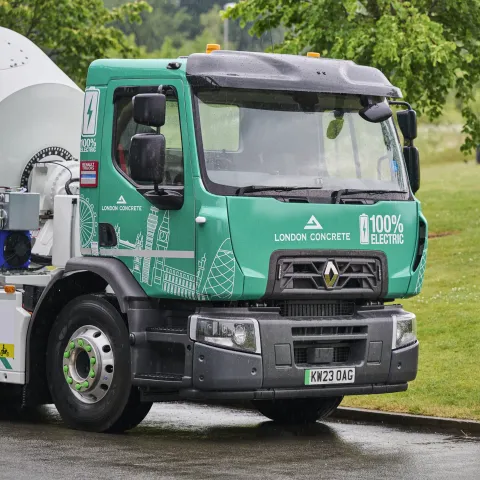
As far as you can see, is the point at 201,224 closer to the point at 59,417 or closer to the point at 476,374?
the point at 59,417

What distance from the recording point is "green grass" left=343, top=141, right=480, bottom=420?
12.7 metres

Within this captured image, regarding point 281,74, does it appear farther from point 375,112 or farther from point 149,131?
point 149,131

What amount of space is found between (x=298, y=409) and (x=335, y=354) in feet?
4.95

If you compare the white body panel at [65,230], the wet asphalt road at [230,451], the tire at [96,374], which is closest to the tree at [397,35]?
the white body panel at [65,230]

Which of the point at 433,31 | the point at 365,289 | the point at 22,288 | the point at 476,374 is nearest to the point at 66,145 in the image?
the point at 22,288

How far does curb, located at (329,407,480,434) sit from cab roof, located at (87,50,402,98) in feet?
9.02

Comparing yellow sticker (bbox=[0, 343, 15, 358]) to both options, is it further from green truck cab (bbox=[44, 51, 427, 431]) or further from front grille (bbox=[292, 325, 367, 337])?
front grille (bbox=[292, 325, 367, 337])

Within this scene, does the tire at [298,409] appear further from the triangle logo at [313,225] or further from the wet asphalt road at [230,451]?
the triangle logo at [313,225]

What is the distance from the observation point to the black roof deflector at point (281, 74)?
10.6 m

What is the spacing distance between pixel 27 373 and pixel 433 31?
13349 millimetres

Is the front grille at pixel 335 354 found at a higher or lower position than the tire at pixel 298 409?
higher

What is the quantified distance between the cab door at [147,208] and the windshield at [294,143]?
0.75ft

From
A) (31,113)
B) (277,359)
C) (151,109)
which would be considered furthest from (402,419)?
(31,113)

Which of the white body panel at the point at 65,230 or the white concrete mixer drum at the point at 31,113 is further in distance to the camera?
the white concrete mixer drum at the point at 31,113
